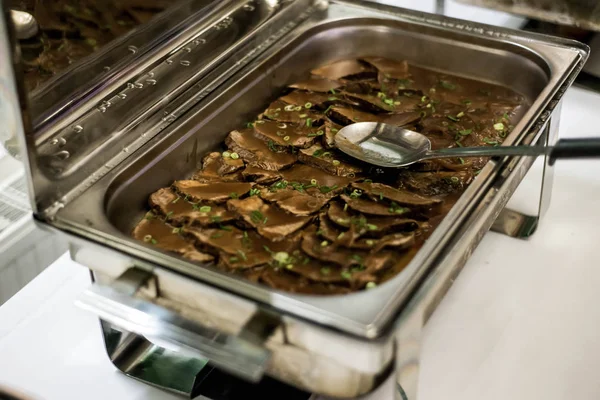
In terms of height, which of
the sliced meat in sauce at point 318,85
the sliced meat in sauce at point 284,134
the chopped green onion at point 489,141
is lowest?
the sliced meat in sauce at point 284,134

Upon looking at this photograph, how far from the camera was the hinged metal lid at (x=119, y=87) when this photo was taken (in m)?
0.94

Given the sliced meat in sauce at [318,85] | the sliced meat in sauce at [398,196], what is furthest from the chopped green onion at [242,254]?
the sliced meat in sauce at [318,85]

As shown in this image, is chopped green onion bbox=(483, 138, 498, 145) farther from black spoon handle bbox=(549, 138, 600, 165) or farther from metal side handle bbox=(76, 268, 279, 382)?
metal side handle bbox=(76, 268, 279, 382)

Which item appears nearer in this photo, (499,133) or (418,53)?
(499,133)

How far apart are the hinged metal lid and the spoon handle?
0.43 metres

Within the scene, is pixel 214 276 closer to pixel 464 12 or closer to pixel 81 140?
pixel 81 140

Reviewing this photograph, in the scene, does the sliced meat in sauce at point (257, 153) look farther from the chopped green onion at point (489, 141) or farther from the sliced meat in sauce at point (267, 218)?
the chopped green onion at point (489, 141)

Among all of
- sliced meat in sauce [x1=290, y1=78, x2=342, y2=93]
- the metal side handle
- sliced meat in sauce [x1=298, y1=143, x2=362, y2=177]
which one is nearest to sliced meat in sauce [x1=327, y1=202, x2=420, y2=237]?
sliced meat in sauce [x1=298, y1=143, x2=362, y2=177]

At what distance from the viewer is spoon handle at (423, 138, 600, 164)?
92 cm

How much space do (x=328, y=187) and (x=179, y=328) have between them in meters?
0.39

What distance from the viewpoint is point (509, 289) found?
1.29 meters

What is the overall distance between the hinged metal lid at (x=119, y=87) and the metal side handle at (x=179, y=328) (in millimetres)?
156

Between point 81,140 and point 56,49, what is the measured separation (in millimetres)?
136

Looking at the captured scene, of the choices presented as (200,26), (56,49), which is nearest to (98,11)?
(56,49)
